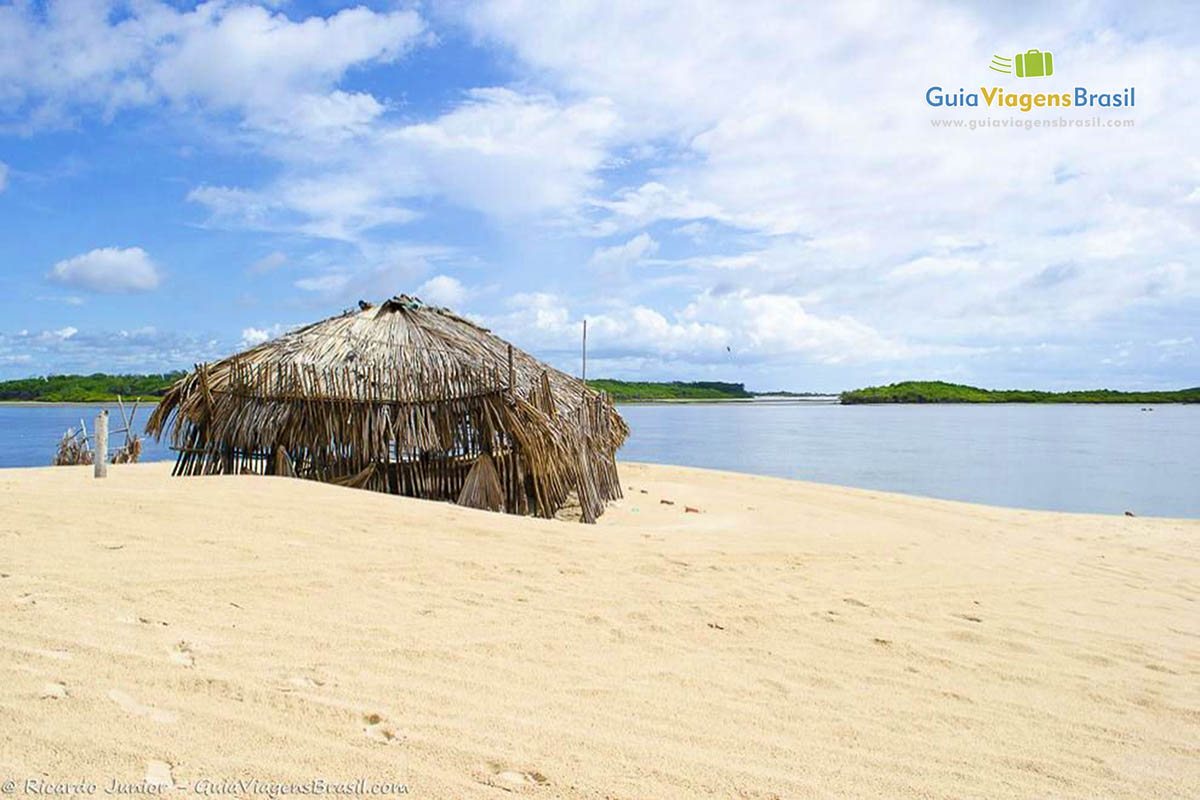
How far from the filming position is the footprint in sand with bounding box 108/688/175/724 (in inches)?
113

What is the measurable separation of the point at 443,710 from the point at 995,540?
9.43 metres

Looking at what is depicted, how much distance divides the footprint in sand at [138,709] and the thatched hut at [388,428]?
7793mm

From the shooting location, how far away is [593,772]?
2.94m

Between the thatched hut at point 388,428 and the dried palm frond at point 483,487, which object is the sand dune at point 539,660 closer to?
the dried palm frond at point 483,487

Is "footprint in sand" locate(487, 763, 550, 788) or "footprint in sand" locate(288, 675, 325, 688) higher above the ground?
"footprint in sand" locate(288, 675, 325, 688)

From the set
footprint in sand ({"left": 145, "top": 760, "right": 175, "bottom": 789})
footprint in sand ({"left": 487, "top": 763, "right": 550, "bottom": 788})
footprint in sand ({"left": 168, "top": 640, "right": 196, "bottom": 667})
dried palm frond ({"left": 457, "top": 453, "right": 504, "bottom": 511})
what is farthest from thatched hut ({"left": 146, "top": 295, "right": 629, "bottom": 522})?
footprint in sand ({"left": 145, "top": 760, "right": 175, "bottom": 789})

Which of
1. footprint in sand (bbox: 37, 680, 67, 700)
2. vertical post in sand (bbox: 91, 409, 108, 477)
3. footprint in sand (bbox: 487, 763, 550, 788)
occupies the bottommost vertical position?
footprint in sand (bbox: 487, 763, 550, 788)

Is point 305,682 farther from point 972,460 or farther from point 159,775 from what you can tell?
point 972,460

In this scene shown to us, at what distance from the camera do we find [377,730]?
119 inches

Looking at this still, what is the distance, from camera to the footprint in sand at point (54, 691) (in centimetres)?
290

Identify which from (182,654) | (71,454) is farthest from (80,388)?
(182,654)

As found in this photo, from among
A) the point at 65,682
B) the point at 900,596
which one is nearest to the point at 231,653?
the point at 65,682

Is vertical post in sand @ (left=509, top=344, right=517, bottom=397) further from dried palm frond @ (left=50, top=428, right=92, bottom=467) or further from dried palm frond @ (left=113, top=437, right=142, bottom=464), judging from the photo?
dried palm frond @ (left=50, top=428, right=92, bottom=467)

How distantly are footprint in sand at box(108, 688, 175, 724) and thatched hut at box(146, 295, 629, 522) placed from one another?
779 cm
